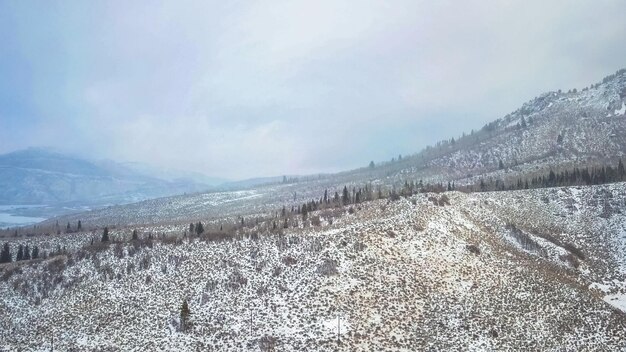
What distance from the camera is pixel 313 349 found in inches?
1774

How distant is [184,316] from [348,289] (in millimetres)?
18587

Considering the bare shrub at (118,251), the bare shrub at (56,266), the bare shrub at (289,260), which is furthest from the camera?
the bare shrub at (118,251)

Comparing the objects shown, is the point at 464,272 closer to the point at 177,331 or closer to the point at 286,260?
the point at 286,260

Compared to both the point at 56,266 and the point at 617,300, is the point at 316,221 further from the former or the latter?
the point at 617,300

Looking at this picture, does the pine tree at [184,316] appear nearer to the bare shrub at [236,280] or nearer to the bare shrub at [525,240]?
the bare shrub at [236,280]

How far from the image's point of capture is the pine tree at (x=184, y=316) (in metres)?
50.4

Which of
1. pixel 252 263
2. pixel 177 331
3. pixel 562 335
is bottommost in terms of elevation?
pixel 562 335

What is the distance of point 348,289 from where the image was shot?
5459 centimetres

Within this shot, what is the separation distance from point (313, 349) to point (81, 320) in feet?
91.8

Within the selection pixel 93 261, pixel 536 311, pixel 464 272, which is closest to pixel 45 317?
pixel 93 261

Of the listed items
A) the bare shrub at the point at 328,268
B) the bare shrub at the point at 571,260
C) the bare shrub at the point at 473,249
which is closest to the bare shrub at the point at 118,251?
the bare shrub at the point at 328,268

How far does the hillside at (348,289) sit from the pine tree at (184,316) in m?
0.93

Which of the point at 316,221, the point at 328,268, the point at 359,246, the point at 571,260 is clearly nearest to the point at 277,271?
the point at 328,268

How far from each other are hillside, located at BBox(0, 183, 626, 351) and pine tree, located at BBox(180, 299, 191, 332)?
93cm
